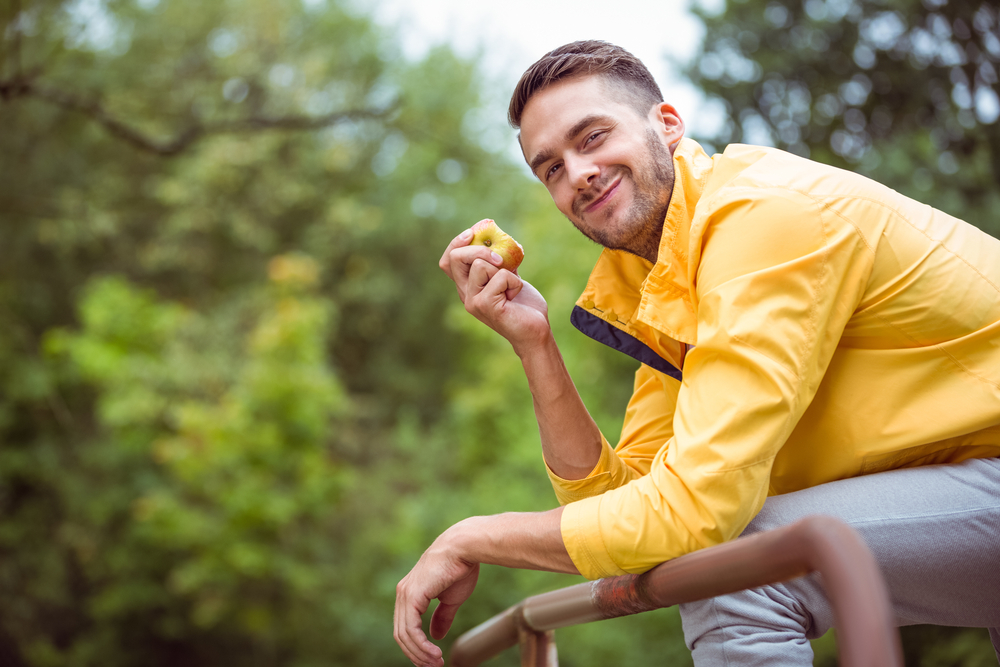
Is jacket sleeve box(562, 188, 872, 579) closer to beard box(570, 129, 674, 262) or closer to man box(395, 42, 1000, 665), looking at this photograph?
man box(395, 42, 1000, 665)

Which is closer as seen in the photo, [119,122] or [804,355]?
[804,355]

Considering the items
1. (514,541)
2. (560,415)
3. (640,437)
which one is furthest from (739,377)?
(640,437)

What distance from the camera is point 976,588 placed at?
107cm

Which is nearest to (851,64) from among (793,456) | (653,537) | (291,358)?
(793,456)

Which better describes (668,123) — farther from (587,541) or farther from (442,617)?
(442,617)

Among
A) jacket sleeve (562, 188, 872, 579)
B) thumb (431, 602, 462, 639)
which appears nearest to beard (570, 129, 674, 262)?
jacket sleeve (562, 188, 872, 579)

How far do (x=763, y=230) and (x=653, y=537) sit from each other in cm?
43

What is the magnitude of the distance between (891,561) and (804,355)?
282mm

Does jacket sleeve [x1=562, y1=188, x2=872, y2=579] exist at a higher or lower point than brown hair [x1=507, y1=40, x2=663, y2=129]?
lower

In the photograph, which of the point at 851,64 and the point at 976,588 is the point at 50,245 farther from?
the point at 976,588

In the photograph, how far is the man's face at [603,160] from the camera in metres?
1.48

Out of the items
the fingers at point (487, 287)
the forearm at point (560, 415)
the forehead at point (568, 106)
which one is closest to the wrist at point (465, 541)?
the forearm at point (560, 415)

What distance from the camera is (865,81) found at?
516 cm

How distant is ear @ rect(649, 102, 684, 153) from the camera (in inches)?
63.0
